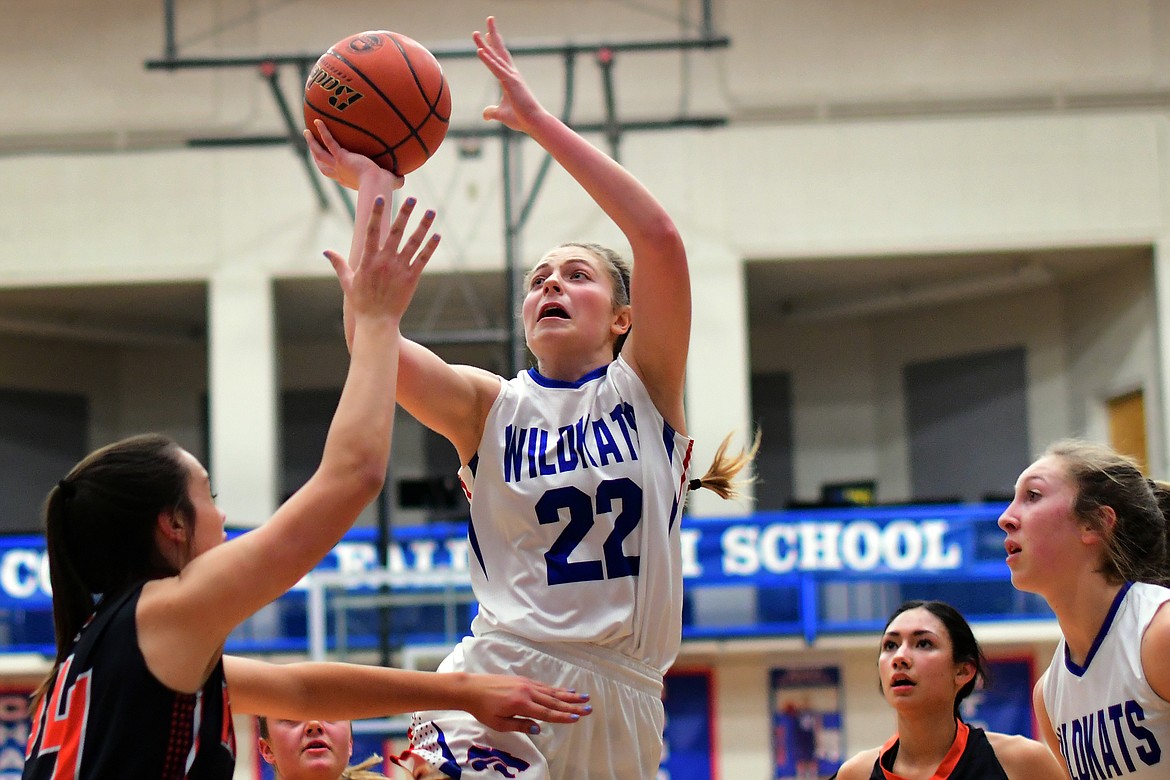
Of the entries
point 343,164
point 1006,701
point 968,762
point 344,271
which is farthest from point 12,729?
point 344,271

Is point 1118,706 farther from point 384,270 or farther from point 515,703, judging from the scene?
point 384,270

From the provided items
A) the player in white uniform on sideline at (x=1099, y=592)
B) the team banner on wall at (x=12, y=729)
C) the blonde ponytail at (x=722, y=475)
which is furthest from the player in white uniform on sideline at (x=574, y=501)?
the team banner on wall at (x=12, y=729)

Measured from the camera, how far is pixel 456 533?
1109 cm

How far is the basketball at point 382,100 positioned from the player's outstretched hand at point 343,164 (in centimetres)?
4

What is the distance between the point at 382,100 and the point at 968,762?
2.62 metres

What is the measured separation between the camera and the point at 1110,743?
3.25 m

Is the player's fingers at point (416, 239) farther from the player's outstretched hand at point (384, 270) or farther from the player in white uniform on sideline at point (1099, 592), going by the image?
the player in white uniform on sideline at point (1099, 592)

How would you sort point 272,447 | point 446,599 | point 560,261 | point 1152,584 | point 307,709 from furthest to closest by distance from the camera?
point 272,447
point 446,599
point 1152,584
point 560,261
point 307,709

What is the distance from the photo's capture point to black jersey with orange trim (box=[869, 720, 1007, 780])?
12.9 ft

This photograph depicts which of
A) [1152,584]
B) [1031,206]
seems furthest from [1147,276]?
[1152,584]

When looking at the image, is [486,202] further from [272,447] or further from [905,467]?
[905,467]

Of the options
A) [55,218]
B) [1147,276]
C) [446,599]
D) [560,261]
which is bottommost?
[446,599]

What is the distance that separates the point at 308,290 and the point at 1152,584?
11.0 meters

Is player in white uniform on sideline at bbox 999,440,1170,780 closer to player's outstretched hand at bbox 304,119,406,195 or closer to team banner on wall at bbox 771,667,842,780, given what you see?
player's outstretched hand at bbox 304,119,406,195
